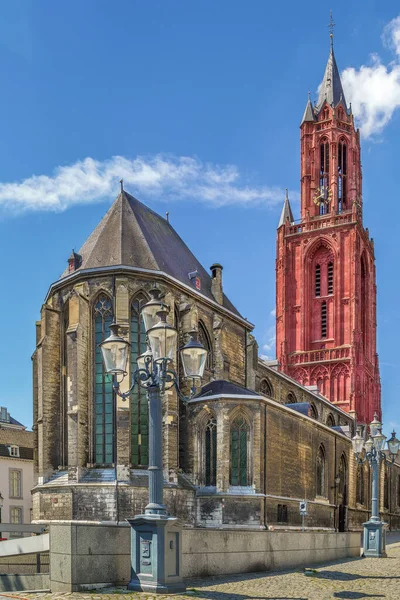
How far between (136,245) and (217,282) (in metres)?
5.78

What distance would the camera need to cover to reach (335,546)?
21719mm

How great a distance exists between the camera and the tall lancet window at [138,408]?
27.9 meters

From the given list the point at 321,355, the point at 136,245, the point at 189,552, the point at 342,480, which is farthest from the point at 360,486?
the point at 189,552

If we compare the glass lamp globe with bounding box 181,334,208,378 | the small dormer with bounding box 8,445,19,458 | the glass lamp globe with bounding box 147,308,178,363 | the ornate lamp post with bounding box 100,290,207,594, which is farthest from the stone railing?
the glass lamp globe with bounding box 147,308,178,363

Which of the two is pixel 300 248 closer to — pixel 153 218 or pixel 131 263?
pixel 153 218

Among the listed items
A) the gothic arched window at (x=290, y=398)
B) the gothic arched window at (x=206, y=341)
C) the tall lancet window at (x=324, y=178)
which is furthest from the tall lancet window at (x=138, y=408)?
the tall lancet window at (x=324, y=178)

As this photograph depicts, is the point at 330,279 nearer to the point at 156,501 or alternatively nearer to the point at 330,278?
the point at 330,278

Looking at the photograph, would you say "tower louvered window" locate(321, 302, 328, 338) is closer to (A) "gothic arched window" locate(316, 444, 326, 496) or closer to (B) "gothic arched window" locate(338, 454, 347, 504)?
(B) "gothic arched window" locate(338, 454, 347, 504)

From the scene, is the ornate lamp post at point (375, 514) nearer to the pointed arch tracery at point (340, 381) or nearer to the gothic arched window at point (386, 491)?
the pointed arch tracery at point (340, 381)

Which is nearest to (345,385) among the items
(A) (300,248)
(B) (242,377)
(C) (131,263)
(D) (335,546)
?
(A) (300,248)

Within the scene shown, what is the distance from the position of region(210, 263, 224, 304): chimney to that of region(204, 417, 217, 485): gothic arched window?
6952 mm

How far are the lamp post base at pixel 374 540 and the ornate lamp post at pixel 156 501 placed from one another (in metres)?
13.3

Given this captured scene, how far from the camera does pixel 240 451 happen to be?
29141 mm

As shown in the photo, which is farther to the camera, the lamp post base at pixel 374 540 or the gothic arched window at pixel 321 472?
the gothic arched window at pixel 321 472
